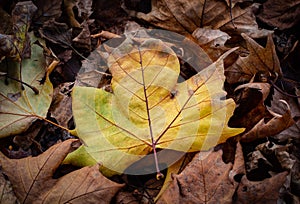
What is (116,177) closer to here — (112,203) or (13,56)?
(112,203)

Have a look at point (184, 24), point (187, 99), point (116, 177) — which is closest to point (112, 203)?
point (116, 177)

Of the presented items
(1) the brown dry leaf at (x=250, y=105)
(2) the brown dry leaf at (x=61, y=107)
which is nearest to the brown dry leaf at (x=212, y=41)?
(1) the brown dry leaf at (x=250, y=105)

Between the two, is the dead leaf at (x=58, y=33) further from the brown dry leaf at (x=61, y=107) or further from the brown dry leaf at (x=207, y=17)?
the brown dry leaf at (x=207, y=17)

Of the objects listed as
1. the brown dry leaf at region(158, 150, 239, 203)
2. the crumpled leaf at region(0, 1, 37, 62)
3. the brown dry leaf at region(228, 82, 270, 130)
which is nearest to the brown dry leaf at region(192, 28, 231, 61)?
the brown dry leaf at region(228, 82, 270, 130)

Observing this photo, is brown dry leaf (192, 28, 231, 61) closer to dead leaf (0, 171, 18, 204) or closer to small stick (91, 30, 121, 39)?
small stick (91, 30, 121, 39)

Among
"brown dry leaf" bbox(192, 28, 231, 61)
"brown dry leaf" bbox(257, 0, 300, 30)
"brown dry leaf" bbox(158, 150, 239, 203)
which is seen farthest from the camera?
"brown dry leaf" bbox(257, 0, 300, 30)

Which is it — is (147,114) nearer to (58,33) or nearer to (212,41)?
(212,41)
